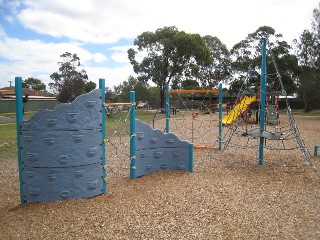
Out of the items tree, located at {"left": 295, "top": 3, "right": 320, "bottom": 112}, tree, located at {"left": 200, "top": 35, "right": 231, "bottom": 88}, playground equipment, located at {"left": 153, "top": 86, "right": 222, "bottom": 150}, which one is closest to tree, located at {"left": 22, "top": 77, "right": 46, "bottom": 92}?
tree, located at {"left": 200, "top": 35, "right": 231, "bottom": 88}

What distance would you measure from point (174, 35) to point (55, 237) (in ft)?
123

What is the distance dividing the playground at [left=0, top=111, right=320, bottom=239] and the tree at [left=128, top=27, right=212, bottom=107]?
1305 inches

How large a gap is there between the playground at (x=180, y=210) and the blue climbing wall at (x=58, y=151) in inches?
8.4

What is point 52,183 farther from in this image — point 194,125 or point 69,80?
point 69,80

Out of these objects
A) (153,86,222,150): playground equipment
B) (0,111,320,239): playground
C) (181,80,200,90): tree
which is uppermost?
(181,80,200,90): tree

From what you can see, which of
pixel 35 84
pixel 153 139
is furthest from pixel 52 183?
pixel 35 84

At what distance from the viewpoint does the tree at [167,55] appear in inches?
1522

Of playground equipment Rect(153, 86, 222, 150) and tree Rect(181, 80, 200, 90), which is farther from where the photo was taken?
tree Rect(181, 80, 200, 90)

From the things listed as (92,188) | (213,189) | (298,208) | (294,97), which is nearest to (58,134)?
(92,188)

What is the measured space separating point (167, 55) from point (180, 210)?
36.5 metres

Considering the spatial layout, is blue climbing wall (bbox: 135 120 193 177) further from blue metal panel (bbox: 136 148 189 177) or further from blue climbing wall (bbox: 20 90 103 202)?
blue climbing wall (bbox: 20 90 103 202)

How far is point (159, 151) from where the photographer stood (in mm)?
6949

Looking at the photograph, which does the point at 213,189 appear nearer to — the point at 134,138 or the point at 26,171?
the point at 134,138

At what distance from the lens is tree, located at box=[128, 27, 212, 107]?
38656 mm
